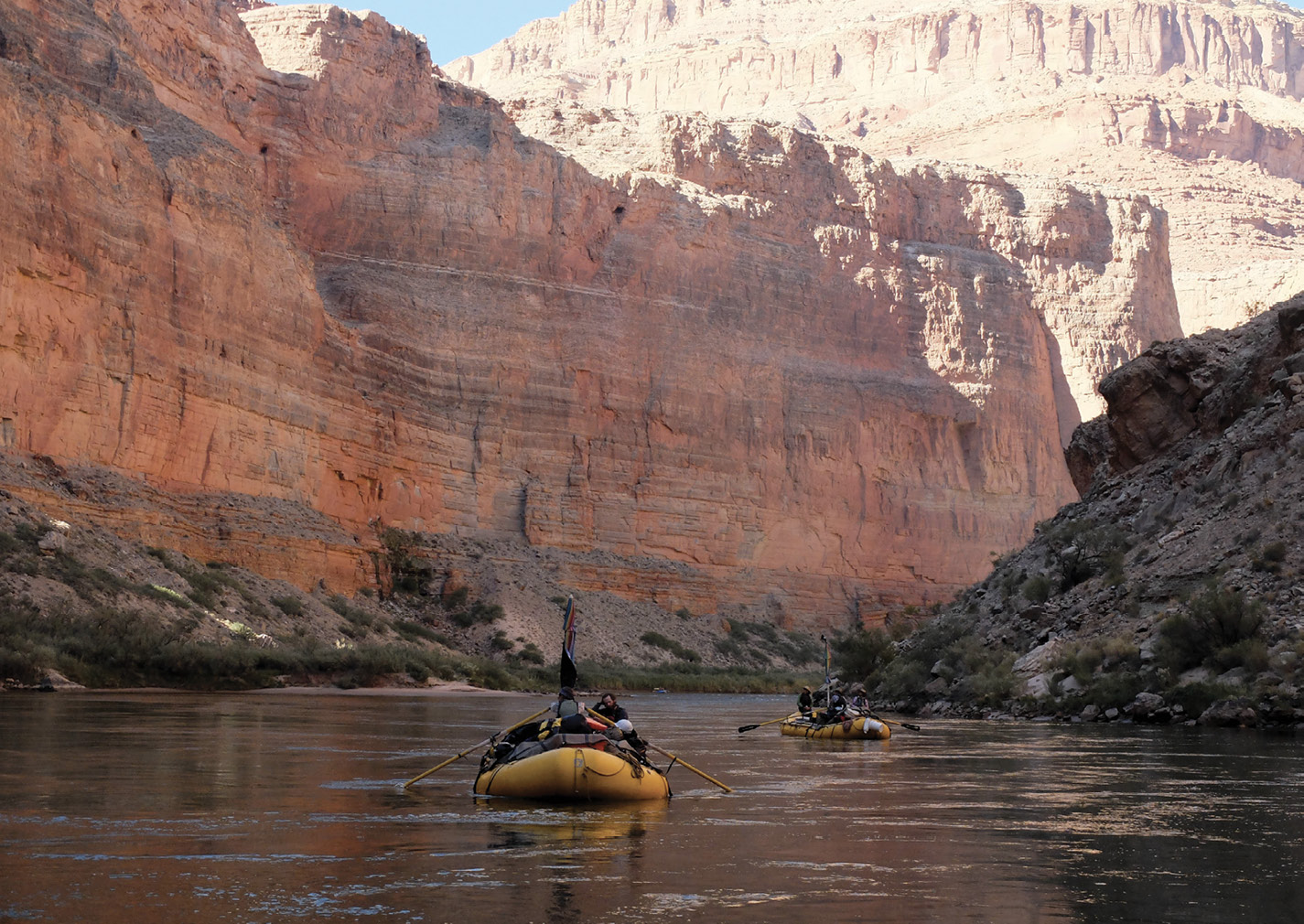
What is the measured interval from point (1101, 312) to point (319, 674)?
66164 mm

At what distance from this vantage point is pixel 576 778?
558 inches

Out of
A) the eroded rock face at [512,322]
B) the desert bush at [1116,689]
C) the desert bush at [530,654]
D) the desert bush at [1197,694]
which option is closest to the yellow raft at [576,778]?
the desert bush at [1197,694]

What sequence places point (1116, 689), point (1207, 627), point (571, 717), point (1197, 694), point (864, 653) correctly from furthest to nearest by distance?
point (864, 653)
point (1116, 689)
point (1207, 627)
point (1197, 694)
point (571, 717)

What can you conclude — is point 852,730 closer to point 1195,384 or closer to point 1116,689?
point 1116,689

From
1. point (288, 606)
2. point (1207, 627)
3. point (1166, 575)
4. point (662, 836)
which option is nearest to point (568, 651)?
point (662, 836)

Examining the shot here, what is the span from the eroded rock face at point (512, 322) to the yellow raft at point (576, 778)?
34.3 metres

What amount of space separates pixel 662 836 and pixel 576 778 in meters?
1.76

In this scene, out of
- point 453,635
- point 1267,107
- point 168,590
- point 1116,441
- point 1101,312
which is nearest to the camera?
point 1116,441

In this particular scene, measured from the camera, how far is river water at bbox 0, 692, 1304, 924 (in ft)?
30.7

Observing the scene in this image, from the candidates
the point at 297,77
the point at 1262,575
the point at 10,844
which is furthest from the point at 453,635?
the point at 10,844

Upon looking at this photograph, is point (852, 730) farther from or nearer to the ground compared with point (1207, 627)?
nearer to the ground

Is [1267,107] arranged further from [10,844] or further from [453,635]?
[10,844]

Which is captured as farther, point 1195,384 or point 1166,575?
point 1195,384

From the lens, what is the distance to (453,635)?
5931 centimetres
